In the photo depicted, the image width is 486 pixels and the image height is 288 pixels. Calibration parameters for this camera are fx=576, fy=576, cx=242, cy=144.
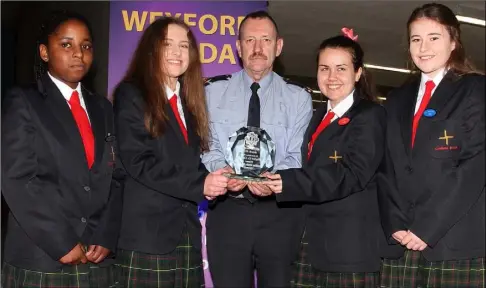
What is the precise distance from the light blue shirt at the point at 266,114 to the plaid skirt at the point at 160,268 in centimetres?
53

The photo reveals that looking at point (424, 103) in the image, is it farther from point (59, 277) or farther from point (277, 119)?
point (59, 277)

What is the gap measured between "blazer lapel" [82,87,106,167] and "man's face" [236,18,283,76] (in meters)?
0.87

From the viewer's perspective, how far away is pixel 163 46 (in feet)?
9.48

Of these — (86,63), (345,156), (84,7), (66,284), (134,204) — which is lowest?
(66,284)

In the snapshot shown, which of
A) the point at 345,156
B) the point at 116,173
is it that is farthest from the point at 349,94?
the point at 116,173

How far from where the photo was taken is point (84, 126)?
2773 millimetres

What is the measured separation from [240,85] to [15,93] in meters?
1.21

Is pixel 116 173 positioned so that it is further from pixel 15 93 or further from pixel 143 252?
pixel 15 93

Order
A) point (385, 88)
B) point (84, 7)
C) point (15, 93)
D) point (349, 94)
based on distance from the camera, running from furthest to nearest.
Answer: point (385, 88) < point (84, 7) < point (349, 94) < point (15, 93)

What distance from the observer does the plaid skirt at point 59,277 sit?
2.63 metres

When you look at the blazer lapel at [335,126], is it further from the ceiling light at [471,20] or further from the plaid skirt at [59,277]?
the ceiling light at [471,20]

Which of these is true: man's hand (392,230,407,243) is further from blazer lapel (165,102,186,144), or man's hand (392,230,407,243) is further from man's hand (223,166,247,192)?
blazer lapel (165,102,186,144)

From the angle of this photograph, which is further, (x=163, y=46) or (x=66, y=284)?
(x=163, y=46)

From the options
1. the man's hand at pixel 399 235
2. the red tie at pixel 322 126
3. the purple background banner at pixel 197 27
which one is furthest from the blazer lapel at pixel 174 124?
the purple background banner at pixel 197 27
